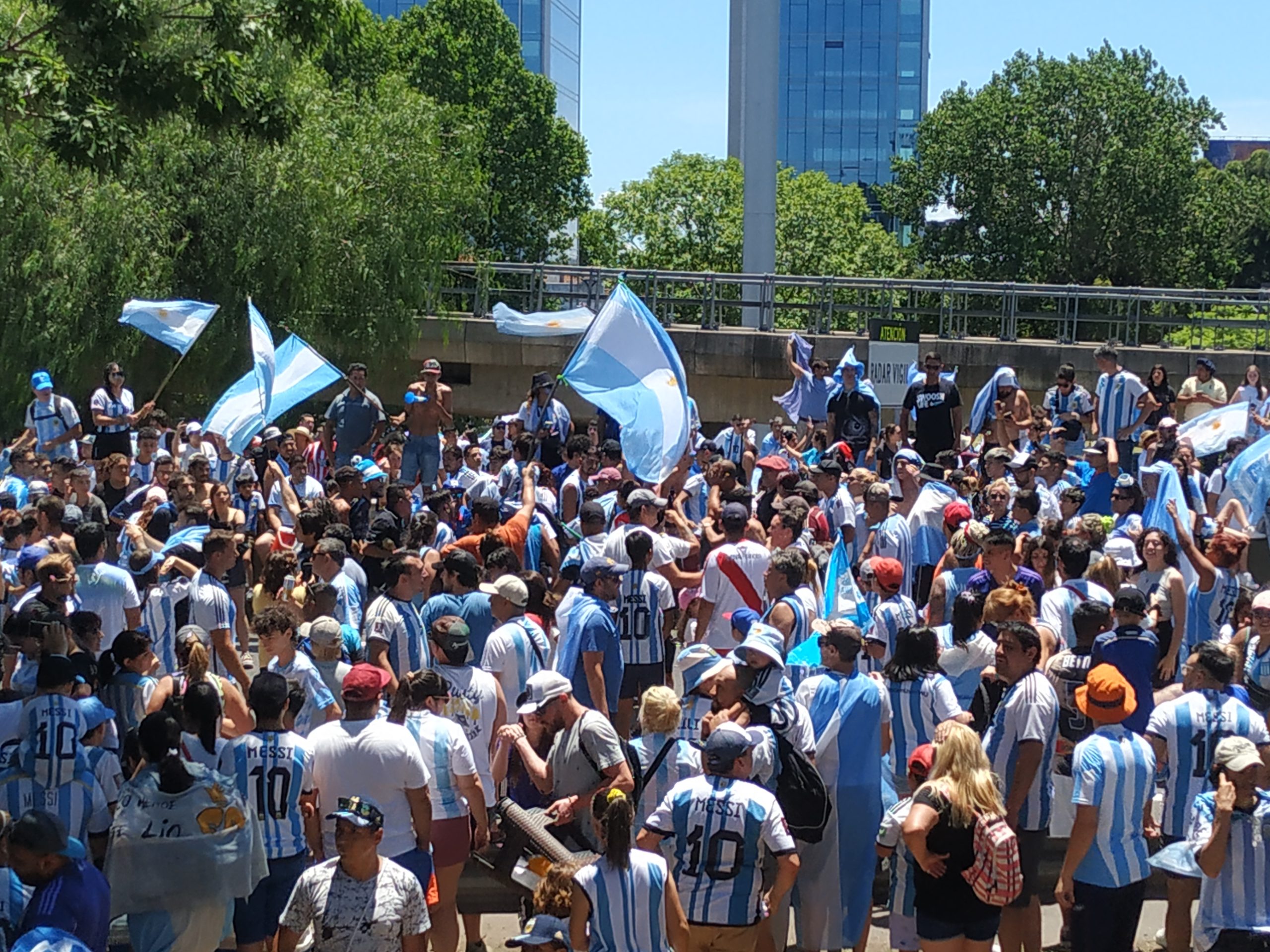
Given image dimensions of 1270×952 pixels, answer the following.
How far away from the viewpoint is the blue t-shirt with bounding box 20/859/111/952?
497cm

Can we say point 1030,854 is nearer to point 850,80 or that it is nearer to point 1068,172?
point 1068,172

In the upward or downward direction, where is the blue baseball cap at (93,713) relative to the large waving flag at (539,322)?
downward

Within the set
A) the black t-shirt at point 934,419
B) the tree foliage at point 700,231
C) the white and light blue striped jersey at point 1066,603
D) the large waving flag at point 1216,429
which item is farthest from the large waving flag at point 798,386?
the tree foliage at point 700,231

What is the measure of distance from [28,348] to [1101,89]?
36239mm

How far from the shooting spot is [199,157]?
21.9 metres

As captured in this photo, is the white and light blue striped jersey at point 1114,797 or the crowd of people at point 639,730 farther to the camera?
the white and light blue striped jersey at point 1114,797

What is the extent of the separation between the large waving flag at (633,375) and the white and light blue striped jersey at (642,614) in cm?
261

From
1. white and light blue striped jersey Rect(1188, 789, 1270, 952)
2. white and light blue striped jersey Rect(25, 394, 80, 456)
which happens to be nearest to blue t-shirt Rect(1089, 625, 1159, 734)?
white and light blue striped jersey Rect(1188, 789, 1270, 952)

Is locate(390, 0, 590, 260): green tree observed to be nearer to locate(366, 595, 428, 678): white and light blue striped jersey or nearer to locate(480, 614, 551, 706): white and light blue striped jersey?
locate(366, 595, 428, 678): white and light blue striped jersey

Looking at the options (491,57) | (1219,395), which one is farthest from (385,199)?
(491,57)

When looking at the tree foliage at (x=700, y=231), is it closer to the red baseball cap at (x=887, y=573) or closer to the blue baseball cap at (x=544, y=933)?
the red baseball cap at (x=887, y=573)

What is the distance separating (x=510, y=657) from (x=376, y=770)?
5.34 feet

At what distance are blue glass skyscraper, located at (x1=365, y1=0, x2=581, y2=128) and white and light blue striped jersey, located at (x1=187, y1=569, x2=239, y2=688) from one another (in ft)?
323

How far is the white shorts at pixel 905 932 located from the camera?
6.59m
